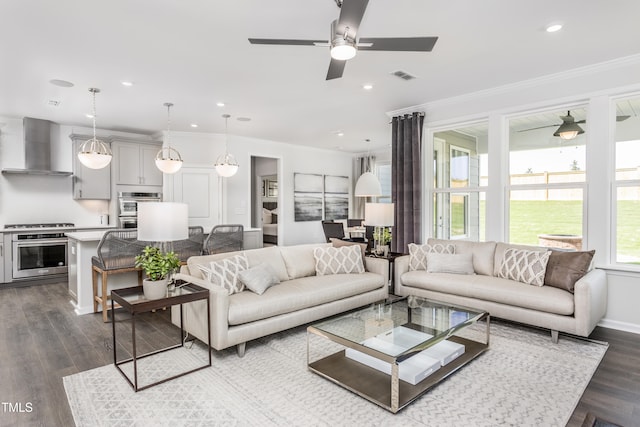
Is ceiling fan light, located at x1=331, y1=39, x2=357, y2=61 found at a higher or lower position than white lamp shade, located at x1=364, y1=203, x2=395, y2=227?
higher

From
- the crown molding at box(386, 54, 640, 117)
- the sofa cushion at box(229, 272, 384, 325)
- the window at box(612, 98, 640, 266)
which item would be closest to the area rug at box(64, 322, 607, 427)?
the sofa cushion at box(229, 272, 384, 325)

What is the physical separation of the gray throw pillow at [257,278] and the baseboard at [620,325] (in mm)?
3614

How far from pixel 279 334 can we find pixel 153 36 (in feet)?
9.82

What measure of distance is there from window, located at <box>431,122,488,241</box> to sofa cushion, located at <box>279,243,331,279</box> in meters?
2.23

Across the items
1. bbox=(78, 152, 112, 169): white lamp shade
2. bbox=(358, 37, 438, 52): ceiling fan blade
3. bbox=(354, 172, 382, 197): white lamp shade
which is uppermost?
bbox=(358, 37, 438, 52): ceiling fan blade

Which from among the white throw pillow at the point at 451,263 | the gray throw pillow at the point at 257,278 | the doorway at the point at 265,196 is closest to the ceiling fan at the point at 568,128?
the white throw pillow at the point at 451,263

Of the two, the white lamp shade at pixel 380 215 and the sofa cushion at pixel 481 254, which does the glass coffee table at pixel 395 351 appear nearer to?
the sofa cushion at pixel 481 254

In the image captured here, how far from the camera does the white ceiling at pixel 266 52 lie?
8.80 ft

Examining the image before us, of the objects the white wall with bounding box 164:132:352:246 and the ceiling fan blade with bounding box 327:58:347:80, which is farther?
the white wall with bounding box 164:132:352:246

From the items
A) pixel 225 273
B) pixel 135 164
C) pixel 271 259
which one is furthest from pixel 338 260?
pixel 135 164

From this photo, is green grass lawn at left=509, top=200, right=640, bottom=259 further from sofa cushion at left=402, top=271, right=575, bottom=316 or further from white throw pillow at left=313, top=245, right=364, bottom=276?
white throw pillow at left=313, top=245, right=364, bottom=276

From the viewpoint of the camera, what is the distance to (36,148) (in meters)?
5.95

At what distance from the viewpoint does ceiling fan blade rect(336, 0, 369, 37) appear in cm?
189

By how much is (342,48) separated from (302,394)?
228 cm
